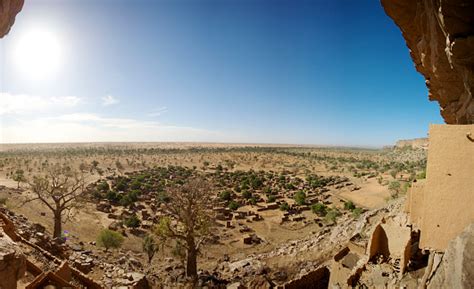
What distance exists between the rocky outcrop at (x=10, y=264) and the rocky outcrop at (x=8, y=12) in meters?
5.18

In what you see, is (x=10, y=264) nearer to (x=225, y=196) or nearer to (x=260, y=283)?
(x=260, y=283)

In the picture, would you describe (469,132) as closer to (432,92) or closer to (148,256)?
(432,92)

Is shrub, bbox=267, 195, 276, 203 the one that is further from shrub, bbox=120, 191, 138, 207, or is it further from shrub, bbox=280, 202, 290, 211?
shrub, bbox=120, 191, 138, 207

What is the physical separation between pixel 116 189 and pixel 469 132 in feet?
133

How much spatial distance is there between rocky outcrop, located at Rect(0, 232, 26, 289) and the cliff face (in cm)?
1082

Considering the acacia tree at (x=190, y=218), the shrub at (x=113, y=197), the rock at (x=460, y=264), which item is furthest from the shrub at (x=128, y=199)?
the rock at (x=460, y=264)

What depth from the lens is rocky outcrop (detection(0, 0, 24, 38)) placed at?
7.28m

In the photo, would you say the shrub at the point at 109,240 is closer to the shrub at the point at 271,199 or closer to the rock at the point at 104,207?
the rock at the point at 104,207

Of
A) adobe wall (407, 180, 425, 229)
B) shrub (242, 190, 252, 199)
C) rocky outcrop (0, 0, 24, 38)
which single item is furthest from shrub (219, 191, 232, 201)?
rocky outcrop (0, 0, 24, 38)

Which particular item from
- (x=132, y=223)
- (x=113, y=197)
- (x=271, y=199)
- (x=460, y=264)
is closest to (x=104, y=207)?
(x=113, y=197)

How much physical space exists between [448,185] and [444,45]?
3968 mm

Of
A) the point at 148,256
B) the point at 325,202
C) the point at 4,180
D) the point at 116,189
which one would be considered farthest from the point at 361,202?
the point at 4,180

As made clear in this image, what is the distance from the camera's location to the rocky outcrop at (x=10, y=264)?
591 centimetres

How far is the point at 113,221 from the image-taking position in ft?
95.0
